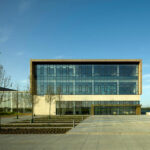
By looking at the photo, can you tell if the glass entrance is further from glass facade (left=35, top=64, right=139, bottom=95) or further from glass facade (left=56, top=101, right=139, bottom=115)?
glass facade (left=35, top=64, right=139, bottom=95)

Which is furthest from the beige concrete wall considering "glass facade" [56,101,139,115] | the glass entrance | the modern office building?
the glass entrance

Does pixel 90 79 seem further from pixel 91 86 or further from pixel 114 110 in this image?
pixel 114 110

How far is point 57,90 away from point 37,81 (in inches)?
270

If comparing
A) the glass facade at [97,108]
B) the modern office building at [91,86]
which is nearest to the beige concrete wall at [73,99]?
the modern office building at [91,86]

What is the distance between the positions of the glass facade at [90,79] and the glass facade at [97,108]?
268 cm

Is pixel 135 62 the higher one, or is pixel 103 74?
pixel 135 62

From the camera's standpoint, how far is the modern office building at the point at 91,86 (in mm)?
49406

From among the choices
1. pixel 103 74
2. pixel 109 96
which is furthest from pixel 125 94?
pixel 103 74

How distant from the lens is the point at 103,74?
50062 millimetres

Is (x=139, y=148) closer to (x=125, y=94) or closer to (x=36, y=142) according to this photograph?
(x=36, y=142)

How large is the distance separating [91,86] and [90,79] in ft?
6.36

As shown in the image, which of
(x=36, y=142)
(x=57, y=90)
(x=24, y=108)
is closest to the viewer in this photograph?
(x=36, y=142)

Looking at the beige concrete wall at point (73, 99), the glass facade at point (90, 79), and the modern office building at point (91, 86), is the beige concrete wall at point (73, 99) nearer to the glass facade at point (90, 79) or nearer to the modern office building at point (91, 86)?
the modern office building at point (91, 86)

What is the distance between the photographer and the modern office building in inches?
1945
